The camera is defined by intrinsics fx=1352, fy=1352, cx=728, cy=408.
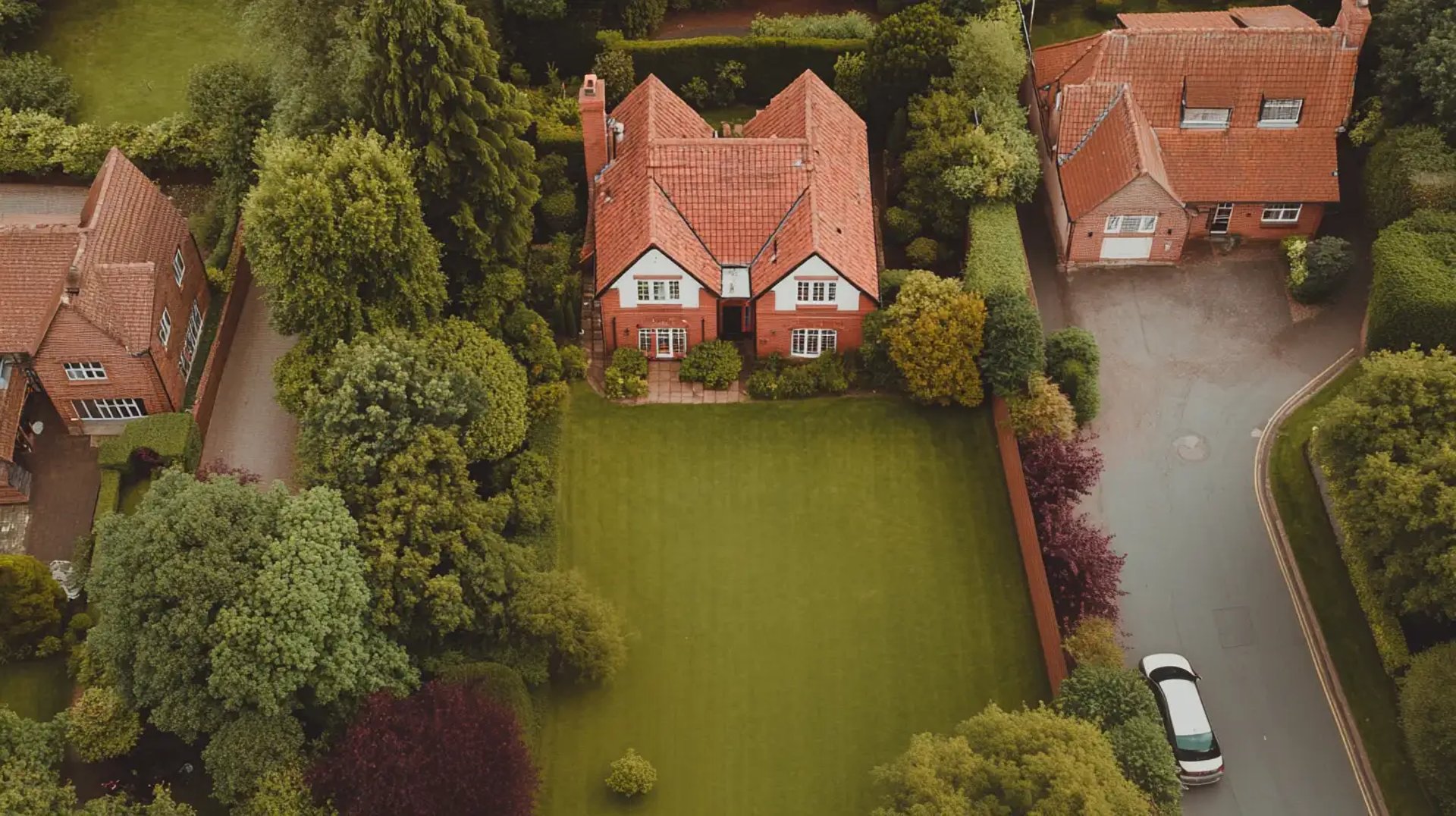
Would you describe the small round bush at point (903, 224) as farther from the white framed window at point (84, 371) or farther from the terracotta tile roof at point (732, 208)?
the white framed window at point (84, 371)

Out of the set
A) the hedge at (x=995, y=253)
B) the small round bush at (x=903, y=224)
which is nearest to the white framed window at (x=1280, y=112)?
the hedge at (x=995, y=253)

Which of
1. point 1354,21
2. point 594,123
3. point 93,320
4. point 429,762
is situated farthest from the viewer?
point 1354,21

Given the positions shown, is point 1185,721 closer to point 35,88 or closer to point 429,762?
→ point 429,762

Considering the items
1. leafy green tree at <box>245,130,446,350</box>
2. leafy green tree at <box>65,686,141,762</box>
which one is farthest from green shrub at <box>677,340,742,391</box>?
leafy green tree at <box>65,686,141,762</box>

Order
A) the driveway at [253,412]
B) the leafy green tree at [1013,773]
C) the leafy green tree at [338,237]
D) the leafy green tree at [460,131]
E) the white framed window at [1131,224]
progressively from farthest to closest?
the white framed window at [1131,224]
the driveway at [253,412]
the leafy green tree at [460,131]
the leafy green tree at [338,237]
the leafy green tree at [1013,773]

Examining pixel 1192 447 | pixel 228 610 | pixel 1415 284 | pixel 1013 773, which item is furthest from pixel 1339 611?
pixel 228 610

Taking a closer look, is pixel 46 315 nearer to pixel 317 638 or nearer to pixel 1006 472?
pixel 317 638

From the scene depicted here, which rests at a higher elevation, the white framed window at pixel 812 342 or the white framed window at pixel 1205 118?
the white framed window at pixel 1205 118
